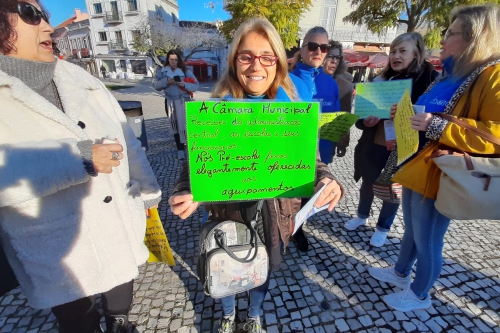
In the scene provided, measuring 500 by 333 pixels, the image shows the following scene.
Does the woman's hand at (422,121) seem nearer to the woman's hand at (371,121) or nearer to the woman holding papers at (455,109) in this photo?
the woman holding papers at (455,109)

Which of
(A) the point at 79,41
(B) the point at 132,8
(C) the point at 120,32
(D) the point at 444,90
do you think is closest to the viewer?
(D) the point at 444,90

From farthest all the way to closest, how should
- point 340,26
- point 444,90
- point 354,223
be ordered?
point 340,26 < point 354,223 < point 444,90

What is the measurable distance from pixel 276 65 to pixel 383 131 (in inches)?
64.2

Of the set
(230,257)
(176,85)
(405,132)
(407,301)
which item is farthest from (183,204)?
(176,85)

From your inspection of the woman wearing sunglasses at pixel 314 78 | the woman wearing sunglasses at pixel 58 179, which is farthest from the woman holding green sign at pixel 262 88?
the woman wearing sunglasses at pixel 314 78

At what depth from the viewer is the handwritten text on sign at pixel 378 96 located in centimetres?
218

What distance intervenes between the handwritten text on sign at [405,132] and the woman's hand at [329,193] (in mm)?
613

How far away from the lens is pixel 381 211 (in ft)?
9.49

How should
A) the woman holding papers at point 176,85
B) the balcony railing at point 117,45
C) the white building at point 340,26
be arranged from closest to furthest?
the woman holding papers at point 176,85 → the white building at point 340,26 → the balcony railing at point 117,45

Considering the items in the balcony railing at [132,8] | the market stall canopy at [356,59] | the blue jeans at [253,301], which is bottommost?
the blue jeans at [253,301]

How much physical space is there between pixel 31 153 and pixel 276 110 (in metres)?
1.12

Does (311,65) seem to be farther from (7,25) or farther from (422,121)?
(7,25)

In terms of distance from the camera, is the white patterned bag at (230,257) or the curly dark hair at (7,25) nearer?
the curly dark hair at (7,25)

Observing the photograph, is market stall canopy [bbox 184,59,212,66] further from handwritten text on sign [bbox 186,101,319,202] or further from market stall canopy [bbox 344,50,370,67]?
handwritten text on sign [bbox 186,101,319,202]
